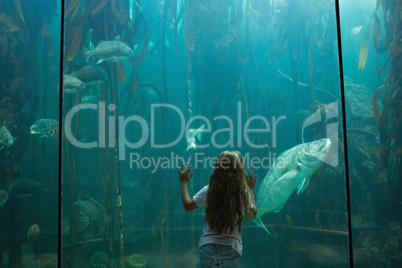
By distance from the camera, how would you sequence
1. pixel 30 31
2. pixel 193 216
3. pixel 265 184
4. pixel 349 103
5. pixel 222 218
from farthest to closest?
pixel 349 103
pixel 193 216
pixel 30 31
pixel 265 184
pixel 222 218

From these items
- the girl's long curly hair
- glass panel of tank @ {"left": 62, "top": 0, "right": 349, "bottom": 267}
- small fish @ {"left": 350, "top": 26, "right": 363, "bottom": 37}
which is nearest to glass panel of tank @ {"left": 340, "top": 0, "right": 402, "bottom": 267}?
small fish @ {"left": 350, "top": 26, "right": 363, "bottom": 37}

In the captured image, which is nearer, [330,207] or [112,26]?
[112,26]

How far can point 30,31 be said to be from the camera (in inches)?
177

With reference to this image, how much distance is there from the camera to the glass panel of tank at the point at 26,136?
3799 millimetres

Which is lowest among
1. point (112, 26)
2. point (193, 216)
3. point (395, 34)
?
point (193, 216)

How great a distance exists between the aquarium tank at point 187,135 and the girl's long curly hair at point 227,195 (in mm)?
1158

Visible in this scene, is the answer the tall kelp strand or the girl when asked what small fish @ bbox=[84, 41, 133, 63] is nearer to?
the tall kelp strand

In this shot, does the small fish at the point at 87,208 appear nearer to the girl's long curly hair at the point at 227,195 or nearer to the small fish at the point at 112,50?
the small fish at the point at 112,50

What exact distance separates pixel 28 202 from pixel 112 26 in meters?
2.91

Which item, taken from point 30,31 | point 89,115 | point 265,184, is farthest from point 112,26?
point 265,184

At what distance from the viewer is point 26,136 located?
4211 millimetres

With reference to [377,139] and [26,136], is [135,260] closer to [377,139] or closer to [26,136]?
A: [26,136]

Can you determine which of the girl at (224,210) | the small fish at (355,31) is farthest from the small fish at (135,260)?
the small fish at (355,31)

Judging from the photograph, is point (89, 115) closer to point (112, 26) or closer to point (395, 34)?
point (112, 26)
